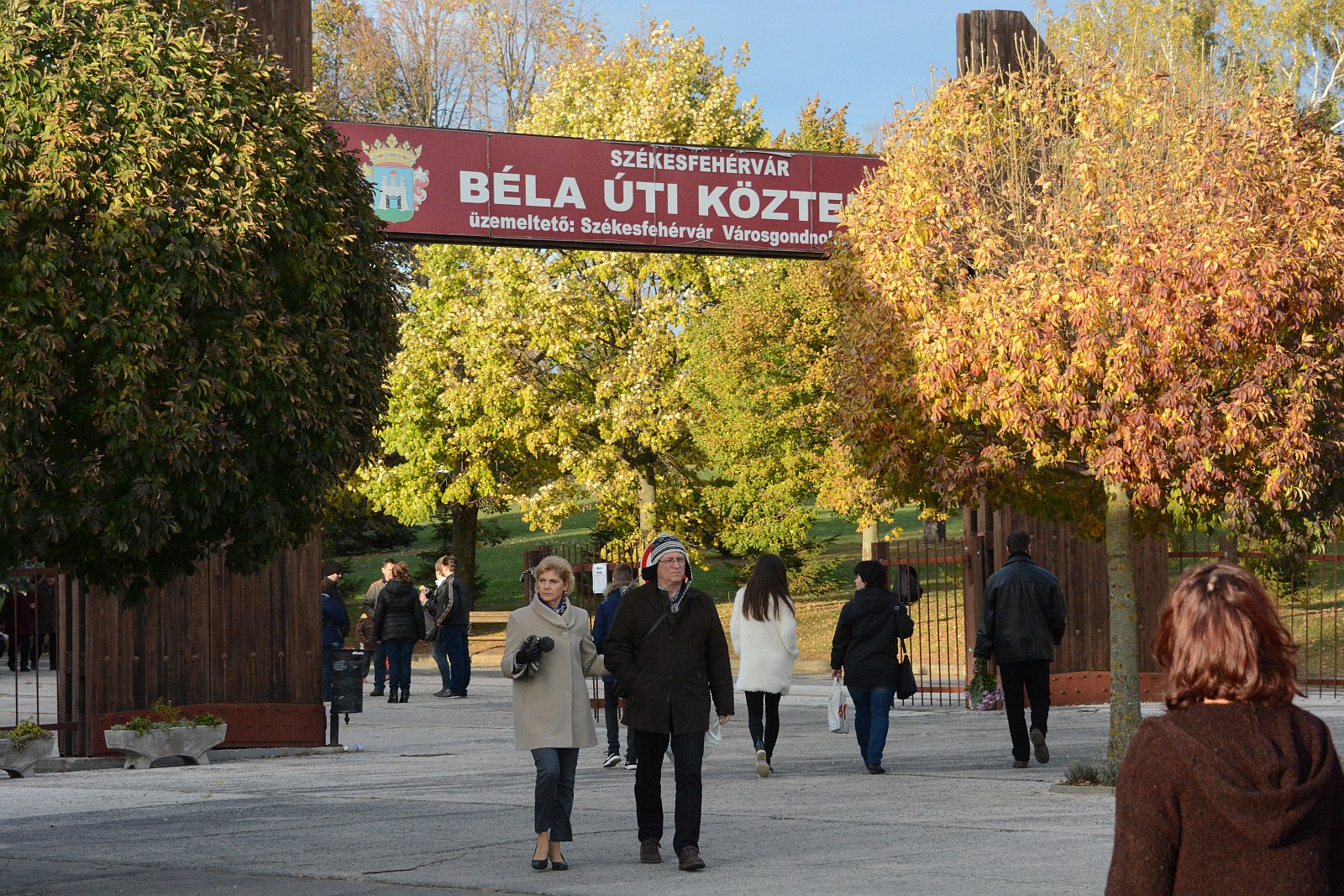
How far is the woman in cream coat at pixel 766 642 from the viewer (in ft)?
40.1

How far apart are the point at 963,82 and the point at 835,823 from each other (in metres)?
5.29

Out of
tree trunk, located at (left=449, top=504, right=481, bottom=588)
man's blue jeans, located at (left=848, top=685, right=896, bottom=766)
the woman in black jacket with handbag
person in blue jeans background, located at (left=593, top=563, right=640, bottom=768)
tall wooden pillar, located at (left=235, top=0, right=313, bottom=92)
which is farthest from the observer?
tree trunk, located at (left=449, top=504, right=481, bottom=588)

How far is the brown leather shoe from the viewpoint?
7922mm

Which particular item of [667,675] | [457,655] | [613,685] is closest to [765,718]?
[613,685]

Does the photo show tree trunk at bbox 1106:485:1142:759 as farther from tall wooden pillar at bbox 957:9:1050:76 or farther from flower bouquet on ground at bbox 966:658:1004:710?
tall wooden pillar at bbox 957:9:1050:76

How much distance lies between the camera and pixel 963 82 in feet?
38.0

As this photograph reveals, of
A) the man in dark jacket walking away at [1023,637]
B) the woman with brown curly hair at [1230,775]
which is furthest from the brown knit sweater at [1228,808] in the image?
the man in dark jacket walking away at [1023,637]

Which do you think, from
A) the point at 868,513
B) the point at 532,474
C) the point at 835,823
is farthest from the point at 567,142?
the point at 532,474

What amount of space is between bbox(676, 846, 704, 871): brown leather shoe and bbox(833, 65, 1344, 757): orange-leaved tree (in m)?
3.67

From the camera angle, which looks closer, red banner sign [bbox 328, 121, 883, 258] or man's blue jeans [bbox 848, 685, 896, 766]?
man's blue jeans [bbox 848, 685, 896, 766]

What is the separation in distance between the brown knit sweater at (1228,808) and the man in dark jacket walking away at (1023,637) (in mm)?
9162

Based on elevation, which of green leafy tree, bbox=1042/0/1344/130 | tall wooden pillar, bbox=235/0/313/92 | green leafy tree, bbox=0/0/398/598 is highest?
green leafy tree, bbox=1042/0/1344/130

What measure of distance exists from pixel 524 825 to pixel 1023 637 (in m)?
4.47

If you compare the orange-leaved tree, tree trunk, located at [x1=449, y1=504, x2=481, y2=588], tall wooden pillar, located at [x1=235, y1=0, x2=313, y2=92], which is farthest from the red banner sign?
tree trunk, located at [x1=449, y1=504, x2=481, y2=588]
